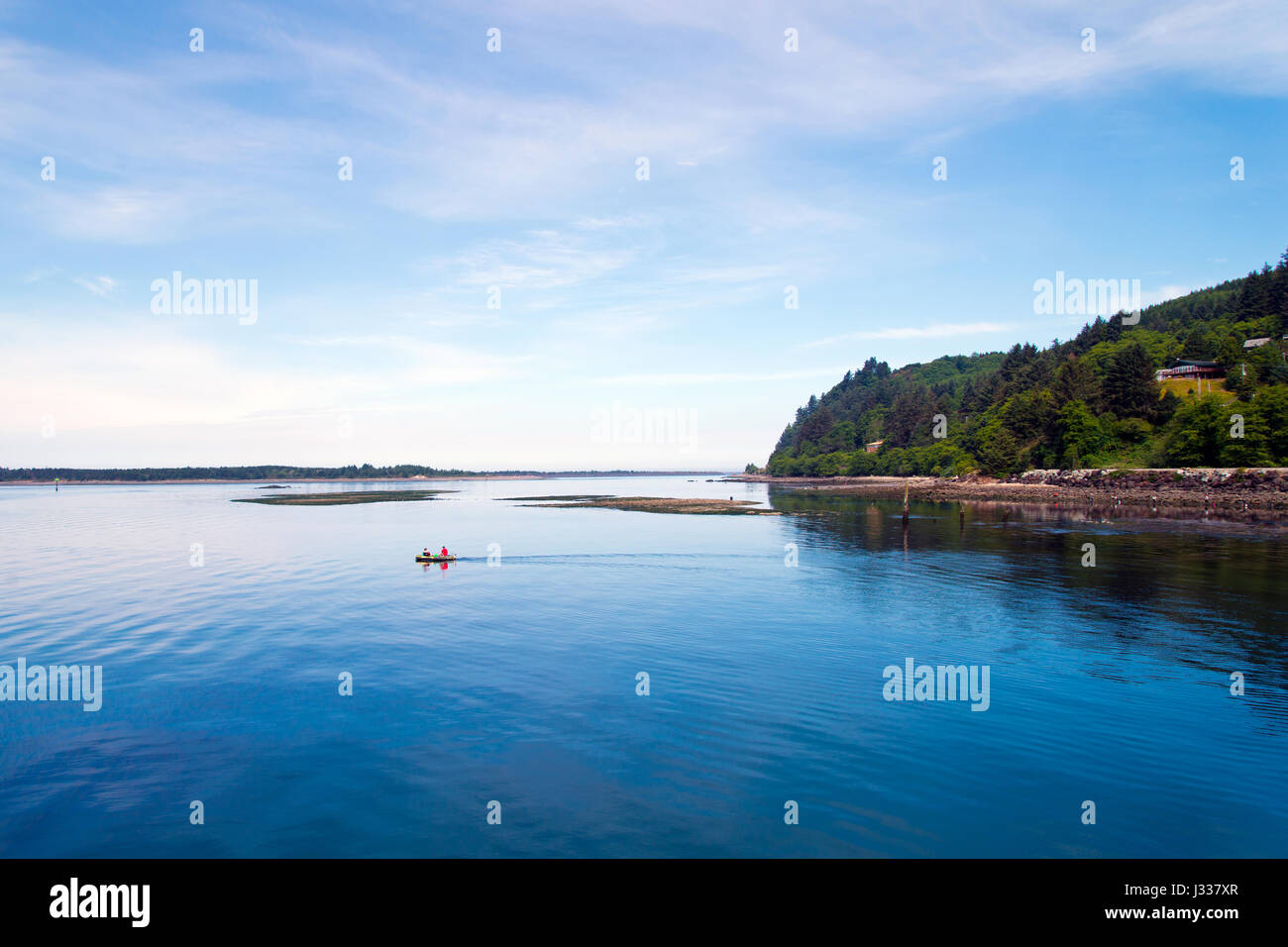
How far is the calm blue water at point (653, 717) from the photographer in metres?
16.4

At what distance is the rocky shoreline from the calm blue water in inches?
2399

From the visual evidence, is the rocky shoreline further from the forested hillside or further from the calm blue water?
the calm blue water

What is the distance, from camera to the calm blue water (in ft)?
53.9

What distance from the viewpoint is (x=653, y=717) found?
23.8 meters

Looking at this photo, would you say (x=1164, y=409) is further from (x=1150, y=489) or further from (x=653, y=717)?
(x=653, y=717)

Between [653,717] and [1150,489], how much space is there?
138m
